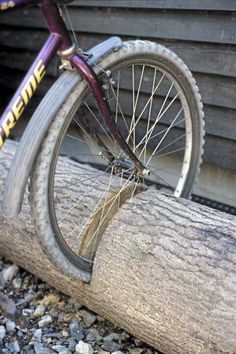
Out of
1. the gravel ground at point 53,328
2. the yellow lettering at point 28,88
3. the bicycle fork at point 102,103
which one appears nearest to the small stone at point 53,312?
the gravel ground at point 53,328

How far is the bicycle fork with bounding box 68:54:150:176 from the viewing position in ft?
6.57

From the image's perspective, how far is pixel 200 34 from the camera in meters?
2.97

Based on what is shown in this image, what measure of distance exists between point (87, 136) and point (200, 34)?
94 cm

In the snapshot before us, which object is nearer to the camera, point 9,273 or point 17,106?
point 17,106

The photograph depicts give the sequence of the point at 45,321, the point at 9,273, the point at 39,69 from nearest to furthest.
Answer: the point at 39,69 < the point at 45,321 < the point at 9,273

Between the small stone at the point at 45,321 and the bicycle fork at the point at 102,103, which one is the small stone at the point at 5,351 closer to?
the small stone at the point at 45,321

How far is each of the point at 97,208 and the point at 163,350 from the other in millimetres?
618

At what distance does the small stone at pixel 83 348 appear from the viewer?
2225mm

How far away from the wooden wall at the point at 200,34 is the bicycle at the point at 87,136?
224 millimetres

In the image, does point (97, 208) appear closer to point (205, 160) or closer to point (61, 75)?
point (61, 75)

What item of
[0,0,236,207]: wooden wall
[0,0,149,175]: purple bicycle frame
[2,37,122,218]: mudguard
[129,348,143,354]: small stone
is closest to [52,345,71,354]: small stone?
[129,348,143,354]: small stone

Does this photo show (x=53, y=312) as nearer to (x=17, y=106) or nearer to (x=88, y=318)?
(x=88, y=318)

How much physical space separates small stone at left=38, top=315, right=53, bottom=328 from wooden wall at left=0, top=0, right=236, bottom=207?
4.20ft

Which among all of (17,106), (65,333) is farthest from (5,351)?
(17,106)
